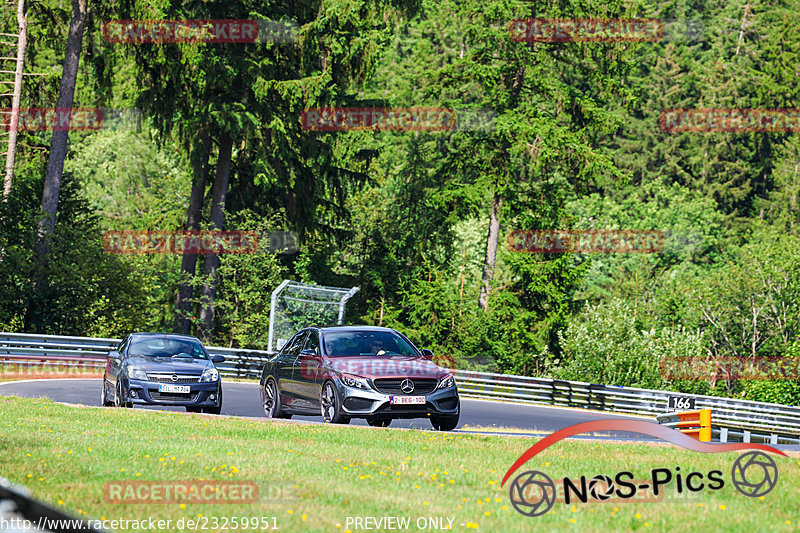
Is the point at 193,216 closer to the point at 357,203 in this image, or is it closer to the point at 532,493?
the point at 357,203

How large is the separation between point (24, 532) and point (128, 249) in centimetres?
3777

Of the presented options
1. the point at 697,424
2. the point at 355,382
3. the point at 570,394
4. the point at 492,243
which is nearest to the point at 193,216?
the point at 492,243

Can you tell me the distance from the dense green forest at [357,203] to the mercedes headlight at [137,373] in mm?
16930

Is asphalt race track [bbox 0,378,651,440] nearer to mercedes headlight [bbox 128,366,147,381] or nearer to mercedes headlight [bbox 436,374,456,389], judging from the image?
mercedes headlight [bbox 436,374,456,389]

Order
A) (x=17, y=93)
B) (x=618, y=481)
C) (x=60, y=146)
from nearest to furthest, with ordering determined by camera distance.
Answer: (x=618, y=481), (x=60, y=146), (x=17, y=93)

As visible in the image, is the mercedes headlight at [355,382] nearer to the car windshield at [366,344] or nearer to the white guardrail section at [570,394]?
the car windshield at [366,344]

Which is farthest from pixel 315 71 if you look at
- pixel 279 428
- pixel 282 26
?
pixel 279 428

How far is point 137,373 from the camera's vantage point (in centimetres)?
1988

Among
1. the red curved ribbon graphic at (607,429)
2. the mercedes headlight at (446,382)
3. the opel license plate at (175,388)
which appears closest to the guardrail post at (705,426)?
the mercedes headlight at (446,382)

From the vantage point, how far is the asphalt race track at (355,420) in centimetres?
2200

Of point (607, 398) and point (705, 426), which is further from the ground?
point (705, 426)

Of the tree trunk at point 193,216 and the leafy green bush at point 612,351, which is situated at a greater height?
the tree trunk at point 193,216

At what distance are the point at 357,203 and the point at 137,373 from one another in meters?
31.1

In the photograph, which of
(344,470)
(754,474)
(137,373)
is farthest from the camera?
(137,373)
